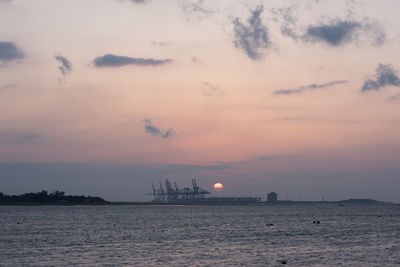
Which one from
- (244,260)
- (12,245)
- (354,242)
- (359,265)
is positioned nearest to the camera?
(359,265)

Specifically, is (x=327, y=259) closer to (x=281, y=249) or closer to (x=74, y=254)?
(x=281, y=249)

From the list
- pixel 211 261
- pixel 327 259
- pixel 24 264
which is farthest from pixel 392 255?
pixel 24 264

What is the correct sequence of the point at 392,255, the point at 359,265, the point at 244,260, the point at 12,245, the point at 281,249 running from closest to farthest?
the point at 359,265
the point at 244,260
the point at 392,255
the point at 281,249
the point at 12,245

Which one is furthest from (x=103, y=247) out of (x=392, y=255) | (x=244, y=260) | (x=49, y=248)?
(x=392, y=255)

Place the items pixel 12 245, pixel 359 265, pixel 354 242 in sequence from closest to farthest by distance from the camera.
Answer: pixel 359 265 < pixel 12 245 < pixel 354 242

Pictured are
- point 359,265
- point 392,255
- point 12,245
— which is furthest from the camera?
point 12,245

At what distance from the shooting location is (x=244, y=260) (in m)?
57.7

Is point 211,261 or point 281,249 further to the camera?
point 281,249

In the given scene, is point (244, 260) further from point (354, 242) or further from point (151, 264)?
point (354, 242)

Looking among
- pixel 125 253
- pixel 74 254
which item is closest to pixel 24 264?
pixel 74 254

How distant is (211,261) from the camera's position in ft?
186

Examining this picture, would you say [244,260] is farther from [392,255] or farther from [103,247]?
[103,247]

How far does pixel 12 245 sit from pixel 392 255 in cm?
5546

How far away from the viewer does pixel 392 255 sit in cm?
6184
